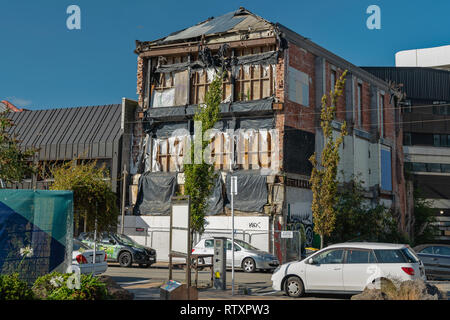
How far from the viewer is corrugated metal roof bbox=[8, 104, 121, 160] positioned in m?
32.3

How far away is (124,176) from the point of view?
30.5 m

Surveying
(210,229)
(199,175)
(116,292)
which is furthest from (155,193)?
(116,292)

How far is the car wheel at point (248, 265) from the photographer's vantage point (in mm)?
21891

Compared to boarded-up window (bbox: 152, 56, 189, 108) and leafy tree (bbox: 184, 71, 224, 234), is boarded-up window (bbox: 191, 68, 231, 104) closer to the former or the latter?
boarded-up window (bbox: 152, 56, 189, 108)

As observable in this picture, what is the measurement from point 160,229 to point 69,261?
20086 mm

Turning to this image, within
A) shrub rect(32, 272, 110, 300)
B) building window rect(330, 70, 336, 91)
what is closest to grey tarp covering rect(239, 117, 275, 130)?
building window rect(330, 70, 336, 91)

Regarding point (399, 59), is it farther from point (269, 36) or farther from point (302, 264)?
point (302, 264)

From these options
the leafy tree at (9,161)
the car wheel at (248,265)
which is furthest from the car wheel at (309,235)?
the leafy tree at (9,161)

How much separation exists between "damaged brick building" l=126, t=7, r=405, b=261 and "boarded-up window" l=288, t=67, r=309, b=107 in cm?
6

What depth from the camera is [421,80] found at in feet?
185

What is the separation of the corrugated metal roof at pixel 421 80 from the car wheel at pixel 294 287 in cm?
4595

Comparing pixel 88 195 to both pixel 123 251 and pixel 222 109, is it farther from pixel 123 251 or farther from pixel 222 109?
pixel 222 109
